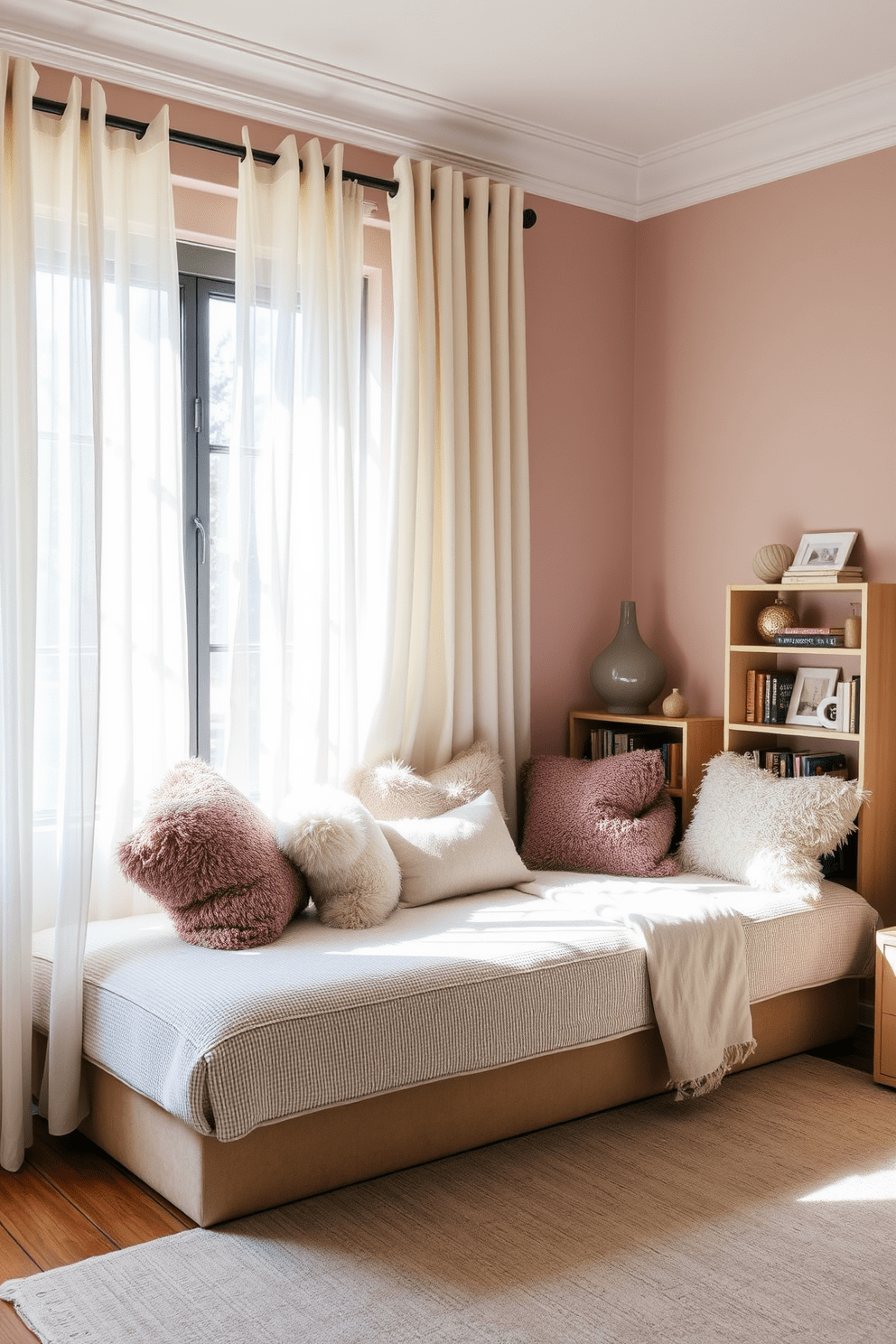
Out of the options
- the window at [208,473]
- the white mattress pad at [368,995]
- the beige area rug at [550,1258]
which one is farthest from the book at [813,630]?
the window at [208,473]

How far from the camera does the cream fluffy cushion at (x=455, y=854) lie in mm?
3369

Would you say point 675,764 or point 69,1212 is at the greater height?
point 675,764

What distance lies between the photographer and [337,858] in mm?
3053

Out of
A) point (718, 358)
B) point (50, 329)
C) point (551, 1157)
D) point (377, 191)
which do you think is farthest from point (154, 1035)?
point (718, 358)

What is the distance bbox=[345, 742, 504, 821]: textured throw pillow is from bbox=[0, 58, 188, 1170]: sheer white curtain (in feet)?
1.94

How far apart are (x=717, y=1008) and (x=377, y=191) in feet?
8.54

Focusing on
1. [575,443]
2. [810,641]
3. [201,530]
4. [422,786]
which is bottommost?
[422,786]

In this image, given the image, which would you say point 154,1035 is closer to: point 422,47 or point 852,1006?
point 852,1006

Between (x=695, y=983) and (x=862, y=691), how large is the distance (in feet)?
3.33

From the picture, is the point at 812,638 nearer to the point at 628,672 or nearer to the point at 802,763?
the point at 802,763

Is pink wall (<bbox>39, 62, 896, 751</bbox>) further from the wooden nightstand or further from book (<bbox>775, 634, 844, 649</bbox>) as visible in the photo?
the wooden nightstand

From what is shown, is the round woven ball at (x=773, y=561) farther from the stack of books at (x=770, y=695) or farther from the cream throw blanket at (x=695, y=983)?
the cream throw blanket at (x=695, y=983)

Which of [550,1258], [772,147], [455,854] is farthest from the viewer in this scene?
[772,147]

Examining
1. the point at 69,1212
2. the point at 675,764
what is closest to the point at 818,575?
the point at 675,764
